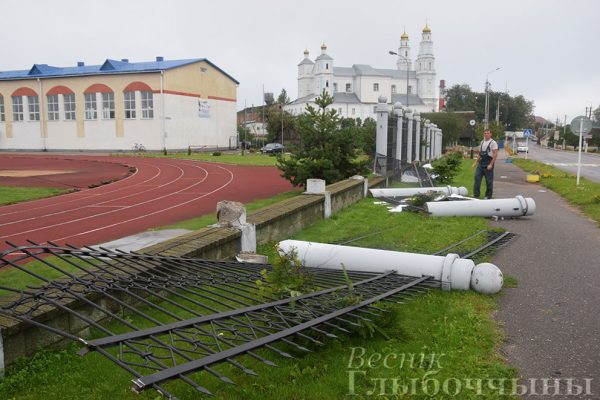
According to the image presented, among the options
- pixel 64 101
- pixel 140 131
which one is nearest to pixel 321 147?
pixel 140 131

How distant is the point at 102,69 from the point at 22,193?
140ft

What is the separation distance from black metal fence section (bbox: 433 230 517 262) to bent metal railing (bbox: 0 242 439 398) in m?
1.94

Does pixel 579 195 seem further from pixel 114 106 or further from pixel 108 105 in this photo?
pixel 108 105

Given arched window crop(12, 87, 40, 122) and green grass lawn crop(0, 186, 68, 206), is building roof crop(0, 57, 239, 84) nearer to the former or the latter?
arched window crop(12, 87, 40, 122)

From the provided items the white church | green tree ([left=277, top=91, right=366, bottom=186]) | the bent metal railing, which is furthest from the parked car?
the white church

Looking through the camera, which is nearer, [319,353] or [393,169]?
[319,353]

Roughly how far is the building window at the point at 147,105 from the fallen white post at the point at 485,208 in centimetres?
4717

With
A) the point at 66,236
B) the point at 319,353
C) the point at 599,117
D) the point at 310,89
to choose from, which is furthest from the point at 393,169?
the point at 599,117

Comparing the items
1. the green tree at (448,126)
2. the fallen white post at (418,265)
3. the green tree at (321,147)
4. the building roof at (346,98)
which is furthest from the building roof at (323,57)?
the fallen white post at (418,265)

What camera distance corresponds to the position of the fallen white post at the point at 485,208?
34.8 feet

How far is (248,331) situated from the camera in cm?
401

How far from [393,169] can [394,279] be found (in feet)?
44.5

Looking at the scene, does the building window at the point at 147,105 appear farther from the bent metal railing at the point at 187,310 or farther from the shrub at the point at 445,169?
the bent metal railing at the point at 187,310

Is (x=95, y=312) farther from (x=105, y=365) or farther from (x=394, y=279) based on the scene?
(x=394, y=279)
